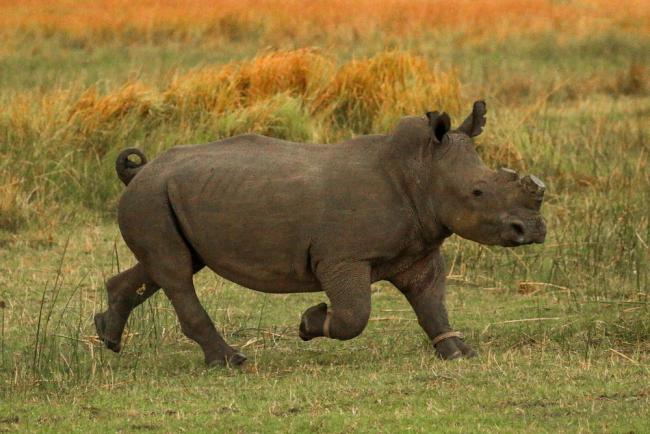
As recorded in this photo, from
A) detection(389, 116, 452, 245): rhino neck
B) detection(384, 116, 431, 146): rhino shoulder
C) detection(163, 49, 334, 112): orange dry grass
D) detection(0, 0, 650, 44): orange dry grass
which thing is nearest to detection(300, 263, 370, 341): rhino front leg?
detection(389, 116, 452, 245): rhino neck

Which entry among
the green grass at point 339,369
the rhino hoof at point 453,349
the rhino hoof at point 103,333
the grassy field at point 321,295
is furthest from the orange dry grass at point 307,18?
the rhino hoof at point 453,349

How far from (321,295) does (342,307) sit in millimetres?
2699

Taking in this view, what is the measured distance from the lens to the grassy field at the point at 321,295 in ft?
22.0

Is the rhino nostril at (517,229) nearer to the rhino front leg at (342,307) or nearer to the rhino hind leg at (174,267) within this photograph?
the rhino front leg at (342,307)

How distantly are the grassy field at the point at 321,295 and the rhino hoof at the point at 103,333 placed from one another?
4.4 inches

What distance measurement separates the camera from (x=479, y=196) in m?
7.50

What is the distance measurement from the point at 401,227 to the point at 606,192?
5183mm

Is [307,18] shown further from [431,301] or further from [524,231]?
[524,231]

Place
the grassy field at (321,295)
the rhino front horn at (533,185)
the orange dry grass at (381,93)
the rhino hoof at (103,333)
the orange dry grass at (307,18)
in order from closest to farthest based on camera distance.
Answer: the grassy field at (321,295) < the rhino front horn at (533,185) < the rhino hoof at (103,333) < the orange dry grass at (381,93) < the orange dry grass at (307,18)

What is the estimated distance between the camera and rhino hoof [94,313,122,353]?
8172 millimetres

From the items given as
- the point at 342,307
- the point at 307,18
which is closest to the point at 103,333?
the point at 342,307

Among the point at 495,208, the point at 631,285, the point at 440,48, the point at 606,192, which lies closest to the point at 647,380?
the point at 495,208

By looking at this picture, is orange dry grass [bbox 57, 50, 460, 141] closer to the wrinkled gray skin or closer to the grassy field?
the grassy field

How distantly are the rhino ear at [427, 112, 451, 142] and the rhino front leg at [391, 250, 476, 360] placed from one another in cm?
63
